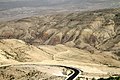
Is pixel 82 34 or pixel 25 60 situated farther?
pixel 82 34

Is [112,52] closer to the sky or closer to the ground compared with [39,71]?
closer to the ground

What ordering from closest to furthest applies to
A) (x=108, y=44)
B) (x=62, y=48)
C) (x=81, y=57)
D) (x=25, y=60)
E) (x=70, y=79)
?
1. (x=70, y=79)
2. (x=25, y=60)
3. (x=81, y=57)
4. (x=62, y=48)
5. (x=108, y=44)

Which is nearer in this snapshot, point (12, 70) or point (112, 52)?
point (12, 70)

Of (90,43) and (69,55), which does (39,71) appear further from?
(90,43)

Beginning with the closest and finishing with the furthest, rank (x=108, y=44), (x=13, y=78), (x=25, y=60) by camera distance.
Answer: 1. (x=13, y=78)
2. (x=25, y=60)
3. (x=108, y=44)

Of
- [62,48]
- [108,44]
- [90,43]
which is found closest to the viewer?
[62,48]

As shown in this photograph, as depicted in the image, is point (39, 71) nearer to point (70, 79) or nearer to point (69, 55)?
point (70, 79)

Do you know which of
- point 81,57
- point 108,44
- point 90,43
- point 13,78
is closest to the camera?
point 13,78

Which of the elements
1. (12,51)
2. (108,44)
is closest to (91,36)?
(108,44)

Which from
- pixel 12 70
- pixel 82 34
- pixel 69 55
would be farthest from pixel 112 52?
pixel 12 70
